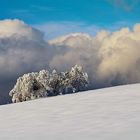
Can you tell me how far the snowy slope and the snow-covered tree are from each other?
45980 mm

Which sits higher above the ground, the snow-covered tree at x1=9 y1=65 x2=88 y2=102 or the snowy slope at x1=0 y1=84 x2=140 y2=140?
the snow-covered tree at x1=9 y1=65 x2=88 y2=102

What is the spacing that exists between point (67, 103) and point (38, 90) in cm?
4881

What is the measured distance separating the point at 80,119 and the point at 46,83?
169 feet

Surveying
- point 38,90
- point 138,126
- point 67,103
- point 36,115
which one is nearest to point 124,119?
point 138,126

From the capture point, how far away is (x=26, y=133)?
10.4m

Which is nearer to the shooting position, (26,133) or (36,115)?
(26,133)

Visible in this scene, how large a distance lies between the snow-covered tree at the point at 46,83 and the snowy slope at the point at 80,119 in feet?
151

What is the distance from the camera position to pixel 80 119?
11.3 metres

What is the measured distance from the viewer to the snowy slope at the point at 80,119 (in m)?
9.55

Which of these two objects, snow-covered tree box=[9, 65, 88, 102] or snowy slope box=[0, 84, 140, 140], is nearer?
snowy slope box=[0, 84, 140, 140]

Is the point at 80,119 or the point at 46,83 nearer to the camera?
the point at 80,119

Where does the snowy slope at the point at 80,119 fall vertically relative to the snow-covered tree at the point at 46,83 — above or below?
below

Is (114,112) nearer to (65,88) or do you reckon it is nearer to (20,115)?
(20,115)

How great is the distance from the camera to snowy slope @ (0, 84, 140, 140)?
9.55 m
